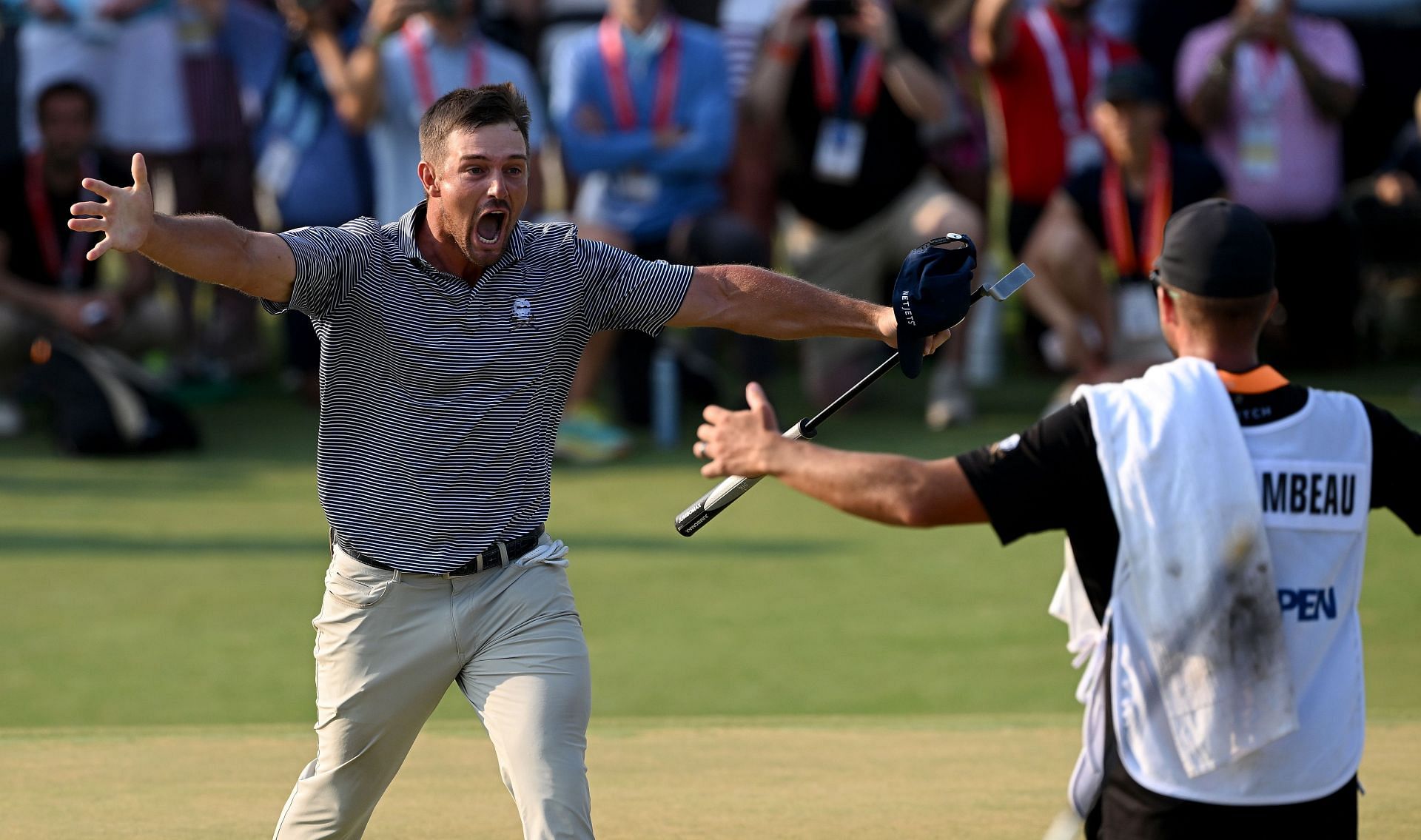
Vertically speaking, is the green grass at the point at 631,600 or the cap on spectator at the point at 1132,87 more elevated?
the cap on spectator at the point at 1132,87

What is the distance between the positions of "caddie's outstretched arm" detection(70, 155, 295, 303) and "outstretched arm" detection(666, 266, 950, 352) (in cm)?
96

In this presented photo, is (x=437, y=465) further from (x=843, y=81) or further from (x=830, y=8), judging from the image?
(x=830, y=8)

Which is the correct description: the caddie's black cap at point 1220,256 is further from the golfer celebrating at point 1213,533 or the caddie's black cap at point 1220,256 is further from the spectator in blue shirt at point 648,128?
the spectator in blue shirt at point 648,128

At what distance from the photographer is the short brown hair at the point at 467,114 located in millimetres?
4145

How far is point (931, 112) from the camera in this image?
10.5 m

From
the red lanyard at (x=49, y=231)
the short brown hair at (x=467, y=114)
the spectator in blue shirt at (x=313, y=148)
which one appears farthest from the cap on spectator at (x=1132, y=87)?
the short brown hair at (x=467, y=114)

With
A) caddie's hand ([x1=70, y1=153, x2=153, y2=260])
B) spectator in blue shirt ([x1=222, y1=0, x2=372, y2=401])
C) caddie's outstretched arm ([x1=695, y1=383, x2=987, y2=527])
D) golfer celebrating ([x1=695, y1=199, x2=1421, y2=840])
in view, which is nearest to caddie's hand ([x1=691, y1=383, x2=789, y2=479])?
caddie's outstretched arm ([x1=695, y1=383, x2=987, y2=527])

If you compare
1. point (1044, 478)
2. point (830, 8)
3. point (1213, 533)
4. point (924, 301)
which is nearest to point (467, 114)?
point (924, 301)

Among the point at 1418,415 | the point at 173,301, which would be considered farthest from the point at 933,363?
the point at 173,301

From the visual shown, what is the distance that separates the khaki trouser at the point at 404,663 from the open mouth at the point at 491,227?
728 millimetres

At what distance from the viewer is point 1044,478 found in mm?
3211

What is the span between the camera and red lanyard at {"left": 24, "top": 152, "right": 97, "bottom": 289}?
34.2 feet

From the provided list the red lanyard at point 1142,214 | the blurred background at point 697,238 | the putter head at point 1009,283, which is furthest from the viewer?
the red lanyard at point 1142,214

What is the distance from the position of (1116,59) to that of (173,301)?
6.29 metres
